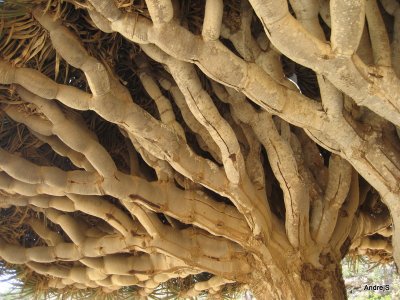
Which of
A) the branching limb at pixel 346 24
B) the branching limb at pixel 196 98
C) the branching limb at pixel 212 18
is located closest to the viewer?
the branching limb at pixel 346 24

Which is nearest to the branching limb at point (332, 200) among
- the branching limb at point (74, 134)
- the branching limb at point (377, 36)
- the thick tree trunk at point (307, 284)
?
the thick tree trunk at point (307, 284)

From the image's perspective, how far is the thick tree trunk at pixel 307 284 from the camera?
8.38ft

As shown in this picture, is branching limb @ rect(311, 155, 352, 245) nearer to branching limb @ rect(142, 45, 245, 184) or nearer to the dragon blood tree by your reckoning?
the dragon blood tree

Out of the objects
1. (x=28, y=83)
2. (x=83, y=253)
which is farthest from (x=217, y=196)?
(x=28, y=83)

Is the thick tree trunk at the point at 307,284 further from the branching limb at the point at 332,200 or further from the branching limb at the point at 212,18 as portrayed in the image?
the branching limb at the point at 212,18

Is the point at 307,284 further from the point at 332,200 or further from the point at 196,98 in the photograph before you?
the point at 196,98

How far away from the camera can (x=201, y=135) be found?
2623 millimetres

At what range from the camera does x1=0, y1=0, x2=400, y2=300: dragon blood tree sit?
6.31ft

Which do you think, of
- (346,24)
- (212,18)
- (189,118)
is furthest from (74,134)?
(346,24)

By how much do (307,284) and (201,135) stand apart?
0.91 m

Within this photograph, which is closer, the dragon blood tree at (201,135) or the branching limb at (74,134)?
the dragon blood tree at (201,135)

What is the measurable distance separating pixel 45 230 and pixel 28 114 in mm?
1046

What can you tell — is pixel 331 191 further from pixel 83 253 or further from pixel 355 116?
pixel 83 253

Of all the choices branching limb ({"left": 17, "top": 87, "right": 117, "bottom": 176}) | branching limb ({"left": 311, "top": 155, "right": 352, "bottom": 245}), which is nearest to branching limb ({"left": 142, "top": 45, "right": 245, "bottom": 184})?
branching limb ({"left": 17, "top": 87, "right": 117, "bottom": 176})
